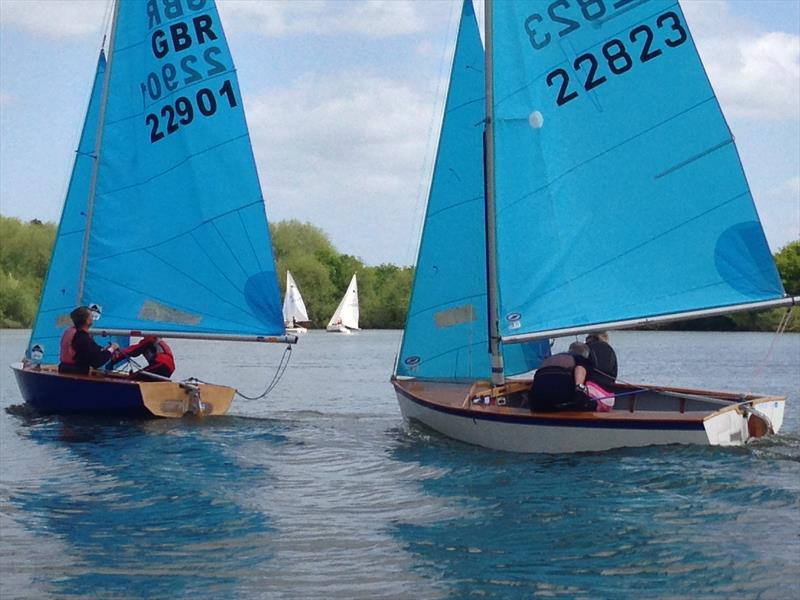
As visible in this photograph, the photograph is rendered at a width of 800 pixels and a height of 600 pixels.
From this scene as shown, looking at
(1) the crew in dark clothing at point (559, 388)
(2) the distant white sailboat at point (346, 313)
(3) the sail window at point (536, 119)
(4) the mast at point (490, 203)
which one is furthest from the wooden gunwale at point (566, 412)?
(2) the distant white sailboat at point (346, 313)

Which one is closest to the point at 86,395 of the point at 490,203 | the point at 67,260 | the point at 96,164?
the point at 96,164

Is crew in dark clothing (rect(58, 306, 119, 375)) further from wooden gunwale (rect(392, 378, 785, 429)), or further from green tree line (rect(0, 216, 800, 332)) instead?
green tree line (rect(0, 216, 800, 332))

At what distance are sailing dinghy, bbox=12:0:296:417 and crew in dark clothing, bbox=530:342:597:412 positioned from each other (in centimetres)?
572

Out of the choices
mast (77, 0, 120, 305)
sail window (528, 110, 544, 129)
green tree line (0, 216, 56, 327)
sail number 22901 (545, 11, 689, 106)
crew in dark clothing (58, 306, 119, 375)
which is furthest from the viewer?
green tree line (0, 216, 56, 327)

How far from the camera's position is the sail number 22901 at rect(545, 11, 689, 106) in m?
13.3

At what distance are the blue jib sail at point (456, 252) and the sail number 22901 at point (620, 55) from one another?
6.94ft

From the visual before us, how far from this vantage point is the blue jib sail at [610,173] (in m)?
13.2

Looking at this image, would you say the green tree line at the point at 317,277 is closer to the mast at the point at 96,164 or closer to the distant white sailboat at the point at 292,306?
the distant white sailboat at the point at 292,306

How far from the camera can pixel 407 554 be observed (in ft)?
29.3

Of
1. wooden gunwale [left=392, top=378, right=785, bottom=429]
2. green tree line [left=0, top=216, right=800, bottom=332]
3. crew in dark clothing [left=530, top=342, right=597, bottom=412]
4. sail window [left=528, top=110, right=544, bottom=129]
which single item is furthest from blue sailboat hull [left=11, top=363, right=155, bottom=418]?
green tree line [left=0, top=216, right=800, bottom=332]

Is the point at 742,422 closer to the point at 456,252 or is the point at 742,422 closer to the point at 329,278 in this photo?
the point at 456,252

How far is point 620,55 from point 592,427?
13.4 ft

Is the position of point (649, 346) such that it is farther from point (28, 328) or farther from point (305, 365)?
point (28, 328)

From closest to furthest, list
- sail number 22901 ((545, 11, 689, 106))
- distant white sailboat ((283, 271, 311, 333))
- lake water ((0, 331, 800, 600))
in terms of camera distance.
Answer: lake water ((0, 331, 800, 600)), sail number 22901 ((545, 11, 689, 106)), distant white sailboat ((283, 271, 311, 333))
